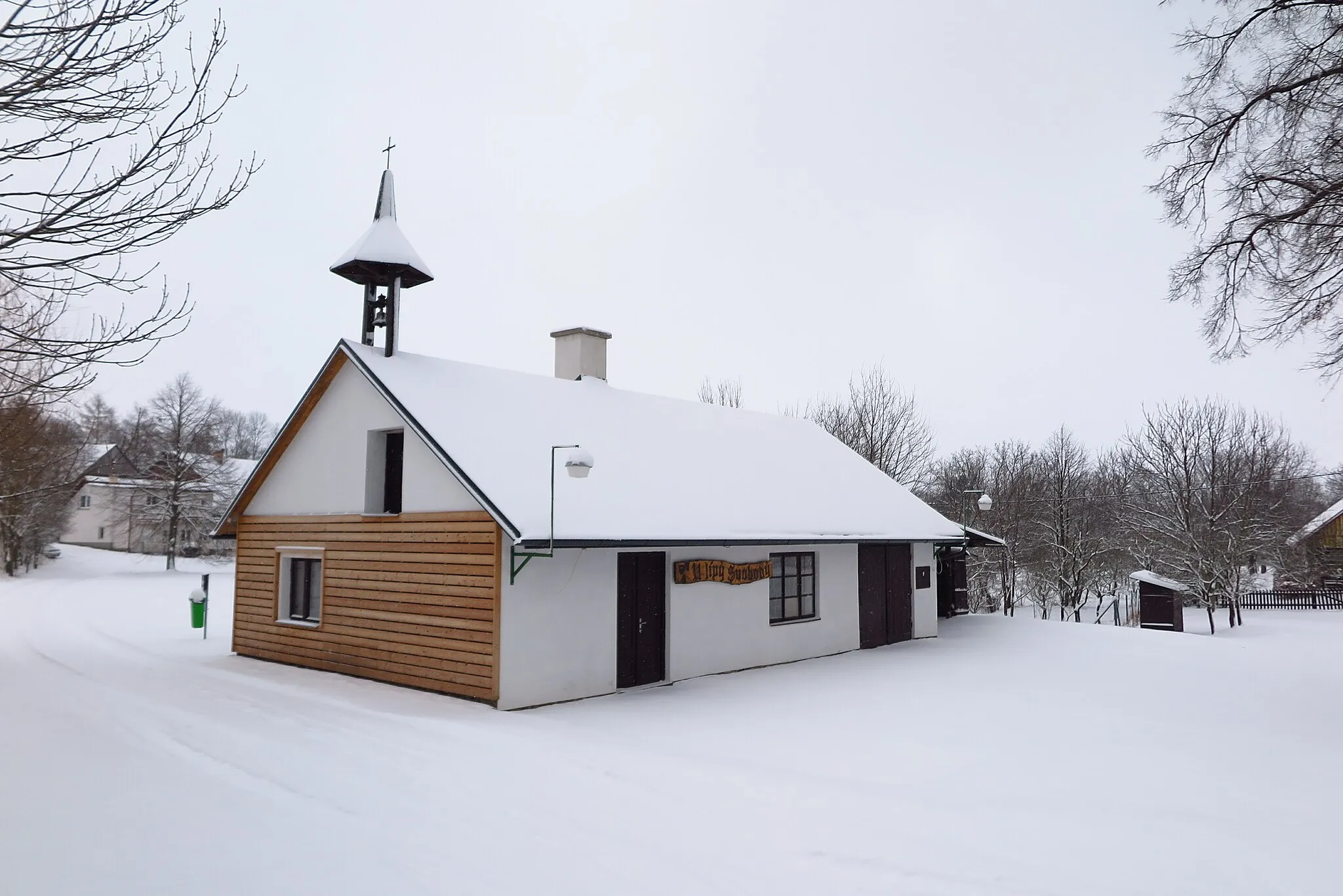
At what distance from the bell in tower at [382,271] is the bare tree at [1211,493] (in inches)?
1007

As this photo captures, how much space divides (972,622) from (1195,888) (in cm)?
1563

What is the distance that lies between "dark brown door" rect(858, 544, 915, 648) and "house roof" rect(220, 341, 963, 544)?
0.67 m

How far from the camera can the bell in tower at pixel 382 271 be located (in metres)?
12.6

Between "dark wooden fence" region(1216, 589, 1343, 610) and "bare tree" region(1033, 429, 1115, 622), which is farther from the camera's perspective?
"bare tree" region(1033, 429, 1115, 622)

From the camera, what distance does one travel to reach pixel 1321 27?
9648 millimetres

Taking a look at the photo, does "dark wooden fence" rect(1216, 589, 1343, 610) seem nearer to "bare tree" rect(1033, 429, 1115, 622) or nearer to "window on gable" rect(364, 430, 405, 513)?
"bare tree" rect(1033, 429, 1115, 622)

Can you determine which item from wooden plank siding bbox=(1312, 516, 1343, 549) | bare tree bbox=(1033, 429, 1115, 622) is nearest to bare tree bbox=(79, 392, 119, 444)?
bare tree bbox=(1033, 429, 1115, 622)

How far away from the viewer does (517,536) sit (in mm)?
9508

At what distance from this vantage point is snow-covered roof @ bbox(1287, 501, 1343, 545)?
3259 centimetres

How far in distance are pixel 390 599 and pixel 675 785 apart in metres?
5.99

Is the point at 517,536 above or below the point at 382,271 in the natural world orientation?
below

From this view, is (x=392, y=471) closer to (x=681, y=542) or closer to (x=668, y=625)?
(x=681, y=542)

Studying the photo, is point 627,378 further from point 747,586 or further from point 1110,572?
point 747,586

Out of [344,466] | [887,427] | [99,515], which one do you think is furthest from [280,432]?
[99,515]
